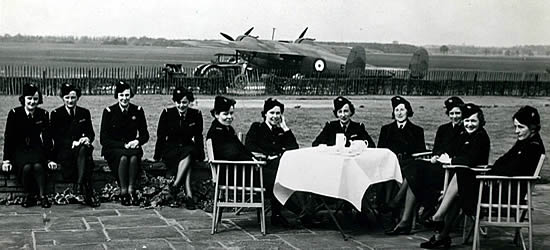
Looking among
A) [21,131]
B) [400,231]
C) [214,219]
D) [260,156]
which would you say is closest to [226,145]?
[260,156]

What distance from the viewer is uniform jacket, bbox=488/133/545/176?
4.98 meters

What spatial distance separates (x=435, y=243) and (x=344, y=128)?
1.56 m

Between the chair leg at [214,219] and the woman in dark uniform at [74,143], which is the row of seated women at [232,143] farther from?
the chair leg at [214,219]

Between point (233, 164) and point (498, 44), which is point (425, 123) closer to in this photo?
point (498, 44)

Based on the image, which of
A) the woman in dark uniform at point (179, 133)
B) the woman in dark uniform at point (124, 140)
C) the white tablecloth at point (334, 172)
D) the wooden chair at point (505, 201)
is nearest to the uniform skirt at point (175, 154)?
the woman in dark uniform at point (179, 133)

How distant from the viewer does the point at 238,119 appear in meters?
14.5

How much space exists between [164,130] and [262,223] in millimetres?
1842

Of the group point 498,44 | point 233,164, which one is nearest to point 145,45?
point 233,164

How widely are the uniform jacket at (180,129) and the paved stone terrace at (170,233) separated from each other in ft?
2.47

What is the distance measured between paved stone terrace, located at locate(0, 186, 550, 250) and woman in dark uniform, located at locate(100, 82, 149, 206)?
0.34m

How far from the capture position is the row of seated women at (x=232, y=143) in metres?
5.41

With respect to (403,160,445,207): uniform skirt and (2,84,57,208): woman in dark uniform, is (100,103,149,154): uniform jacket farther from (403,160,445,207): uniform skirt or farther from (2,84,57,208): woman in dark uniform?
(403,160,445,207): uniform skirt

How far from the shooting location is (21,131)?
21.2 feet

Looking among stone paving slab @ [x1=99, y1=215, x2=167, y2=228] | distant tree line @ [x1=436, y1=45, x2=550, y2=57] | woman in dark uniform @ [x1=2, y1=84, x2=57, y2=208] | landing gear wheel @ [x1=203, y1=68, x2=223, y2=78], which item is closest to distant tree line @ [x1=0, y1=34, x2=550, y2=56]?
distant tree line @ [x1=436, y1=45, x2=550, y2=57]
